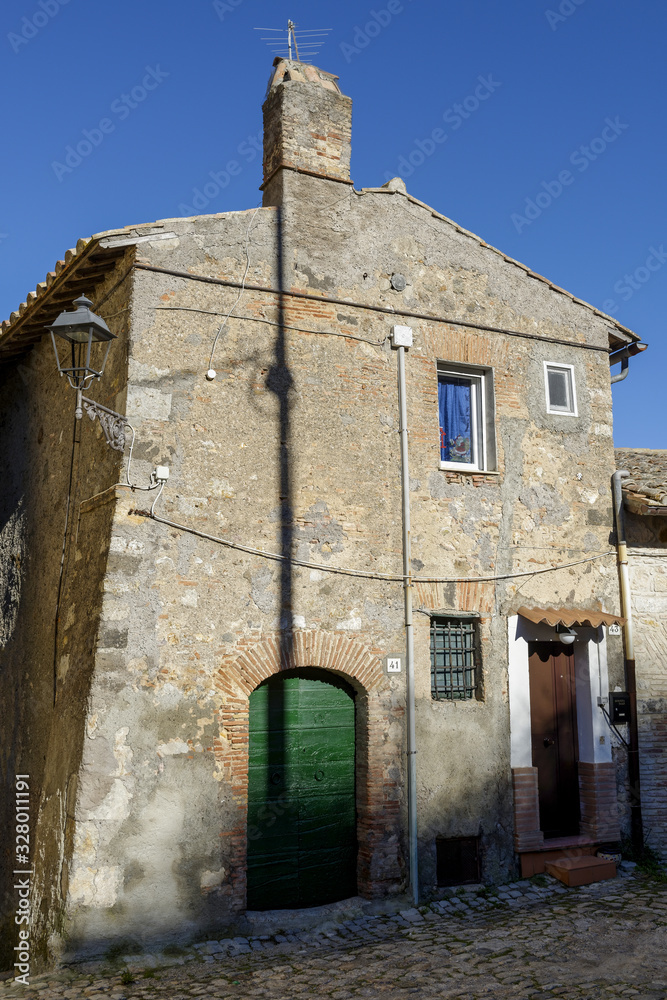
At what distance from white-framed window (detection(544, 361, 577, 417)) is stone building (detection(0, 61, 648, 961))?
0.03 metres

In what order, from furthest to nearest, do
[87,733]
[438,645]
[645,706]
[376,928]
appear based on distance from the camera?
[645,706] → [438,645] → [376,928] → [87,733]

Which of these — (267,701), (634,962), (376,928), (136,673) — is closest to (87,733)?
(136,673)

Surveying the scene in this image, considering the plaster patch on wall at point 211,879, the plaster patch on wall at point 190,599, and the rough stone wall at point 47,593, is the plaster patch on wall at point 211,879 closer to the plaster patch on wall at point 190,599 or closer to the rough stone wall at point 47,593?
the rough stone wall at point 47,593

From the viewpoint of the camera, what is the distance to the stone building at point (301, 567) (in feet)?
22.0

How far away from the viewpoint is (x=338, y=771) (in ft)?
25.2

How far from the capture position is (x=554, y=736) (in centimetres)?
881

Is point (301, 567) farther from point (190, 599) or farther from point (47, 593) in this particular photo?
point (47, 593)

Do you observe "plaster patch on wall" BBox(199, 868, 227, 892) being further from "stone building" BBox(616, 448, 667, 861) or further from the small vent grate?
"stone building" BBox(616, 448, 667, 861)

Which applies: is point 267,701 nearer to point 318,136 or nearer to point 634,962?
point 634,962

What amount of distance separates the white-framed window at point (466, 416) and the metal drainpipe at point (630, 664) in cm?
172

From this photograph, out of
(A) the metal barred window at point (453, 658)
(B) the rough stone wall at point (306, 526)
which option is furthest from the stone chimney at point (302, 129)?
(A) the metal barred window at point (453, 658)

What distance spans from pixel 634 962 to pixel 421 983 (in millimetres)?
1638

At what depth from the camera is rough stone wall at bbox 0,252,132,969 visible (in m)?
6.75

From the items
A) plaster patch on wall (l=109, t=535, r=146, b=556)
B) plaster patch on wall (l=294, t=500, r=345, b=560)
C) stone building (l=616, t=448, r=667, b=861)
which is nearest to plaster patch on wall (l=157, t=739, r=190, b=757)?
plaster patch on wall (l=109, t=535, r=146, b=556)
